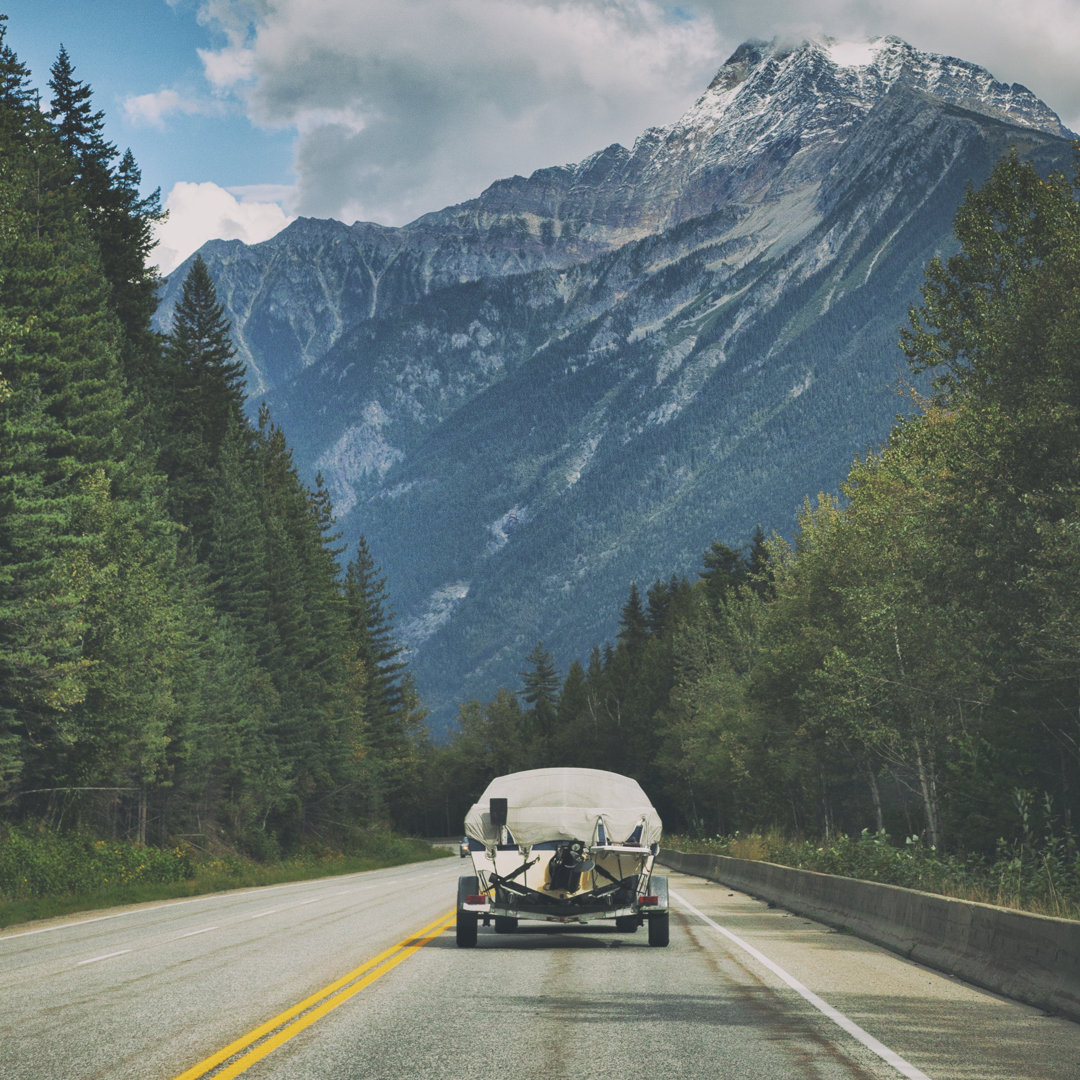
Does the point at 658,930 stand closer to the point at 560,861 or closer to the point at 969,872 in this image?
the point at 560,861

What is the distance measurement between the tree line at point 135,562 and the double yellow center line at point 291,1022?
1474cm

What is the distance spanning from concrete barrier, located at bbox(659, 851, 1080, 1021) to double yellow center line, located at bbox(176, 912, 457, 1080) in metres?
6.00

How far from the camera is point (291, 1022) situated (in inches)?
376

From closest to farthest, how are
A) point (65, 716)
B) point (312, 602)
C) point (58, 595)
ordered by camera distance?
point (58, 595), point (65, 716), point (312, 602)

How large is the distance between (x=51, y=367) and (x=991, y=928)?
2813cm

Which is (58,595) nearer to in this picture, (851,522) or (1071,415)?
(1071,415)

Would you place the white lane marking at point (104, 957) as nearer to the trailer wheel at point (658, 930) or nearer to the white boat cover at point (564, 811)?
the white boat cover at point (564, 811)

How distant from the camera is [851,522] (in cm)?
4166

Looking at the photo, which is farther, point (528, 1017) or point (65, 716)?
point (65, 716)

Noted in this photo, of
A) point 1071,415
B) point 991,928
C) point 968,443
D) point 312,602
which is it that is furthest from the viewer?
point 312,602

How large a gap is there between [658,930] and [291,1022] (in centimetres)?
717

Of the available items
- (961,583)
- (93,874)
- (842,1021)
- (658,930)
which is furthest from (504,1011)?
(93,874)

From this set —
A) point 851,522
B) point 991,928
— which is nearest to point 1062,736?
point 851,522

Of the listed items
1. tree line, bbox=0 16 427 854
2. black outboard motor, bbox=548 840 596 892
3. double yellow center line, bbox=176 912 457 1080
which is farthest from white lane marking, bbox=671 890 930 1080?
tree line, bbox=0 16 427 854
